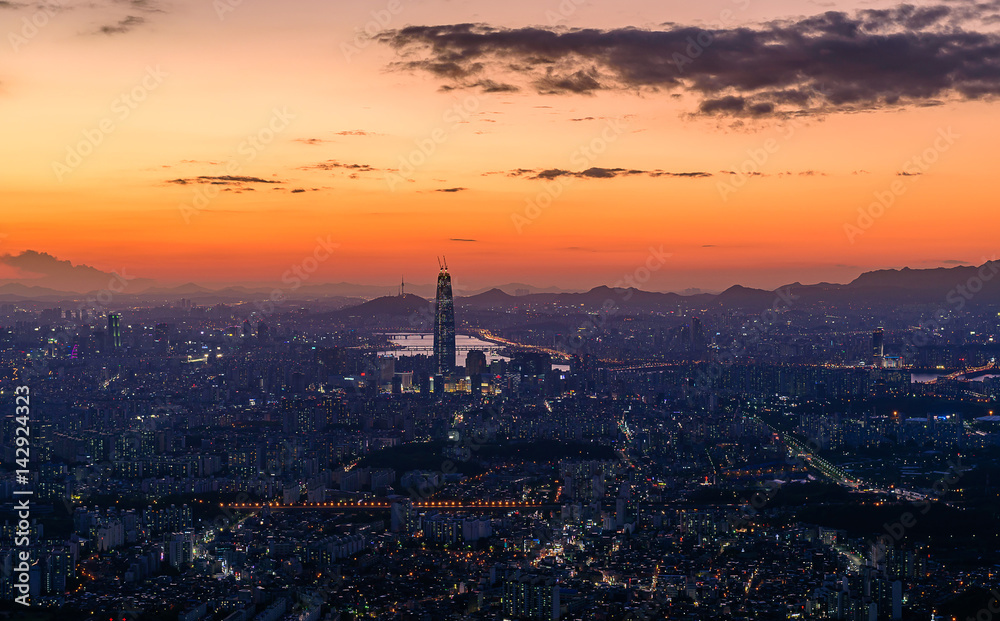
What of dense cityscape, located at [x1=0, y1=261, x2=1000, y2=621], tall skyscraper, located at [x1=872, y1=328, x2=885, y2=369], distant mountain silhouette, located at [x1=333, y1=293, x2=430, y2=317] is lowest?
dense cityscape, located at [x1=0, y1=261, x2=1000, y2=621]

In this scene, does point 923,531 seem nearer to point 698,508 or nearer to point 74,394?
point 698,508

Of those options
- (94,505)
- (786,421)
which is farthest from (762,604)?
(786,421)

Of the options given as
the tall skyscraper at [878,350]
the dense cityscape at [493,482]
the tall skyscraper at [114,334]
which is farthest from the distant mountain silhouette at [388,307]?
the tall skyscraper at [878,350]

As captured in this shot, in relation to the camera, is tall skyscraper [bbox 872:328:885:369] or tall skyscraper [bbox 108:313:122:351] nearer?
tall skyscraper [bbox 872:328:885:369]

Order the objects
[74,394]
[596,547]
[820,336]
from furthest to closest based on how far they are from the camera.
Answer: [820,336], [74,394], [596,547]

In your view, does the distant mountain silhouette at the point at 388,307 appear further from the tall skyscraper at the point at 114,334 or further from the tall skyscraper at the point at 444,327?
the tall skyscraper at the point at 444,327

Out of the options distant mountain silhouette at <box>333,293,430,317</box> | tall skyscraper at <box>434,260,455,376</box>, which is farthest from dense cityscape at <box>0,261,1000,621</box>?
distant mountain silhouette at <box>333,293,430,317</box>

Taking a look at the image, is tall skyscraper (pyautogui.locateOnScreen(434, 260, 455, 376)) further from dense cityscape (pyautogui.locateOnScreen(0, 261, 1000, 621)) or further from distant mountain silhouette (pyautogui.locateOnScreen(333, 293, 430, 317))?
distant mountain silhouette (pyautogui.locateOnScreen(333, 293, 430, 317))
